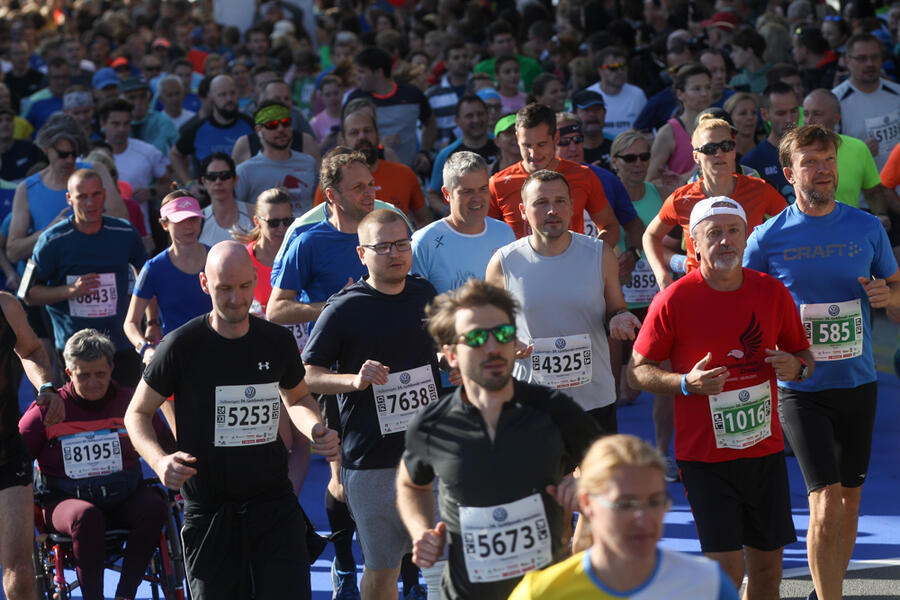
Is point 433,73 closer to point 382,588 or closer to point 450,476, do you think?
point 382,588

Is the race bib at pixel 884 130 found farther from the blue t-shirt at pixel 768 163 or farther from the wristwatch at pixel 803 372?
the wristwatch at pixel 803 372

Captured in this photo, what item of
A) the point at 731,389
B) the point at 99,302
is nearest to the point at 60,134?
the point at 99,302

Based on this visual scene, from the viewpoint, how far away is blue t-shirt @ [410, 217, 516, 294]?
6590 millimetres

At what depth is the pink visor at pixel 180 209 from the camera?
314 inches

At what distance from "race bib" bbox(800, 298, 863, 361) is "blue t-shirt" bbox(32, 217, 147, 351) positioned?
14.8 feet

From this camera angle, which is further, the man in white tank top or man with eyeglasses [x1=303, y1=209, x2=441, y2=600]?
the man in white tank top

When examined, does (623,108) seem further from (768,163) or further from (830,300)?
(830,300)

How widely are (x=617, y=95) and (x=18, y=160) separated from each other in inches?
217

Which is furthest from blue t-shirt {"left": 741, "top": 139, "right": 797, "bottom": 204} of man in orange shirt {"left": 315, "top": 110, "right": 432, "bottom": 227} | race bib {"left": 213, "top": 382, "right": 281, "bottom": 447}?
race bib {"left": 213, "top": 382, "right": 281, "bottom": 447}

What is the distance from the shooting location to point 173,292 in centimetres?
777

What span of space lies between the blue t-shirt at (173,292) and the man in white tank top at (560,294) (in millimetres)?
2348

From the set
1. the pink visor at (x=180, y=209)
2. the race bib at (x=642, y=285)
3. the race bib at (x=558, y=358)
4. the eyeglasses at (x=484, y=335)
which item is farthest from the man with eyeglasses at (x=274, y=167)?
the eyeglasses at (x=484, y=335)

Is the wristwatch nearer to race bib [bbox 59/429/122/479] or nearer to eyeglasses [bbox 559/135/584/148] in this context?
race bib [bbox 59/429/122/479]

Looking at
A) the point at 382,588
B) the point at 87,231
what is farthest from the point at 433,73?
the point at 382,588
